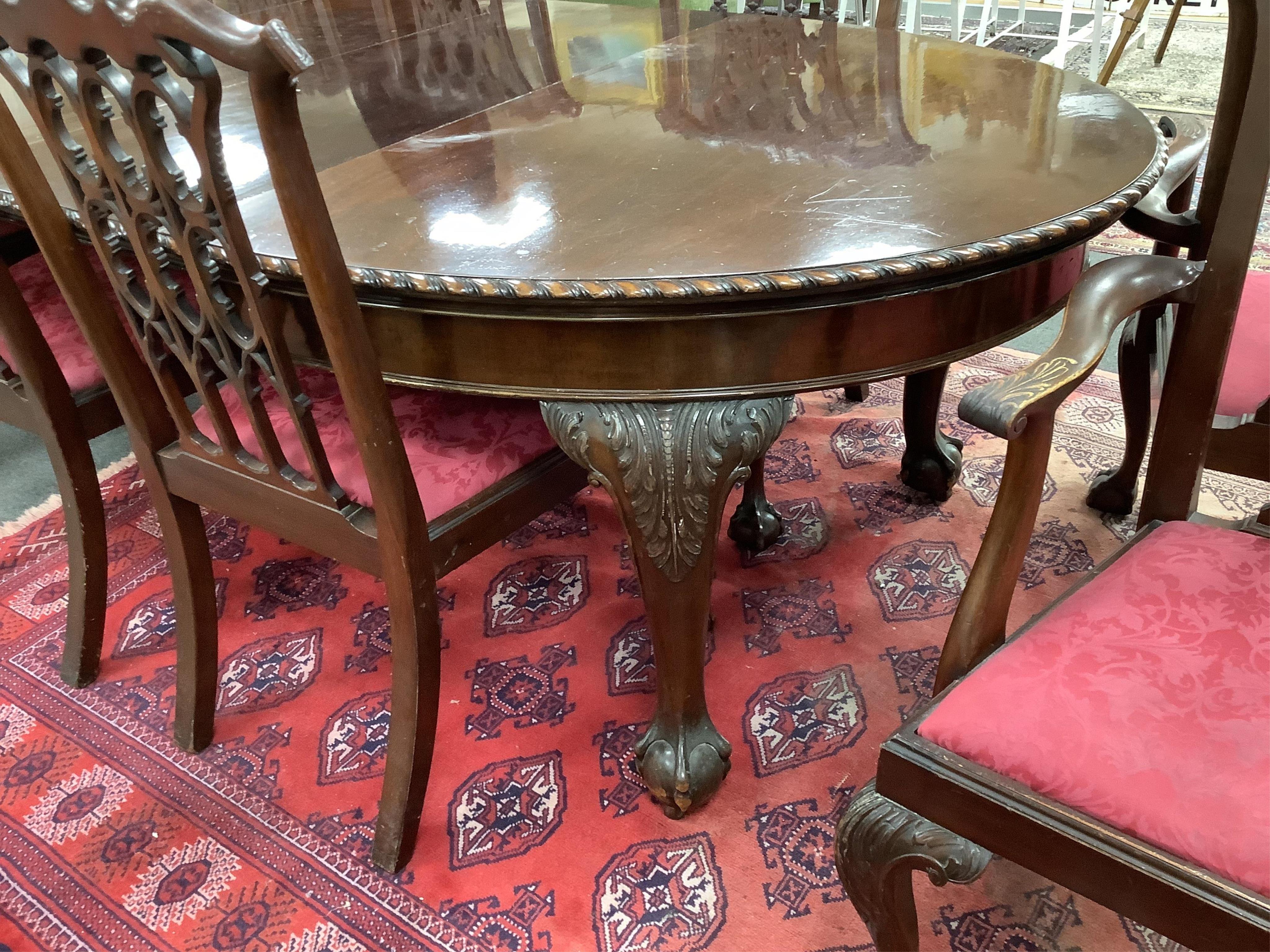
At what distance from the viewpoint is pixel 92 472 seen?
1.49m

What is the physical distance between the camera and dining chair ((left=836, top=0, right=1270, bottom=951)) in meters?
0.66

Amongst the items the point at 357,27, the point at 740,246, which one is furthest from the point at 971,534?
the point at 357,27

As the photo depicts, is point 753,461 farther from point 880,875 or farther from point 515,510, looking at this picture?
point 880,875

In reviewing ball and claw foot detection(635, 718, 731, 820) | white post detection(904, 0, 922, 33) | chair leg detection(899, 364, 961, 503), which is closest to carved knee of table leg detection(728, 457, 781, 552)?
chair leg detection(899, 364, 961, 503)

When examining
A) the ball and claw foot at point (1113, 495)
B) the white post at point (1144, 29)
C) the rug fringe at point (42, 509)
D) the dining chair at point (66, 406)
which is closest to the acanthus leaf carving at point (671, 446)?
the dining chair at point (66, 406)

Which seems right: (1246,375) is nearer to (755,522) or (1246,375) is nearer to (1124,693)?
(1124,693)

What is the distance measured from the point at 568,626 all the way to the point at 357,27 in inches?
57.6

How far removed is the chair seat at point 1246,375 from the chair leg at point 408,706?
104 centimetres

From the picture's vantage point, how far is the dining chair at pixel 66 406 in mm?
1325

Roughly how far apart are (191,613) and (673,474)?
0.81 meters

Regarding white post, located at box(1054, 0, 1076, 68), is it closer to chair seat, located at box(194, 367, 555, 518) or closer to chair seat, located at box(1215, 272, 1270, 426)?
chair seat, located at box(1215, 272, 1270, 426)

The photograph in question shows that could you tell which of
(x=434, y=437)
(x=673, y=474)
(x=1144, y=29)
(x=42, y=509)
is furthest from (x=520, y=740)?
(x=1144, y=29)

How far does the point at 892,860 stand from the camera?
815 millimetres

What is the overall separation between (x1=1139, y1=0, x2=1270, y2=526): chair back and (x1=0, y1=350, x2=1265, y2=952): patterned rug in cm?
56
